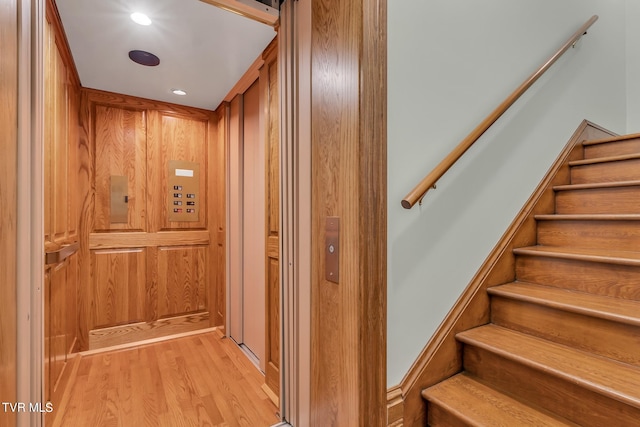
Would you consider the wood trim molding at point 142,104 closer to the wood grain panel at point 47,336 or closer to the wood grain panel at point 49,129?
the wood grain panel at point 49,129

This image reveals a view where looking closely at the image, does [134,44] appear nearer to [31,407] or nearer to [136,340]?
[31,407]

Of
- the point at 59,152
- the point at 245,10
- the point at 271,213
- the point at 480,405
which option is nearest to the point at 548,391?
the point at 480,405

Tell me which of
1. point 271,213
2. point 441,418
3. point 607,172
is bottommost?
point 441,418

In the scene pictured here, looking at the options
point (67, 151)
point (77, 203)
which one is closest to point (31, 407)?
point (67, 151)

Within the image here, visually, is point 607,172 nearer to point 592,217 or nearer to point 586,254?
point 592,217

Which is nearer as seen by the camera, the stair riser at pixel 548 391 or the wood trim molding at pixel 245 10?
the stair riser at pixel 548 391

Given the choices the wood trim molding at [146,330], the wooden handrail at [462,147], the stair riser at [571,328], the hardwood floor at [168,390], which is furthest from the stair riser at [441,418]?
the wood trim molding at [146,330]

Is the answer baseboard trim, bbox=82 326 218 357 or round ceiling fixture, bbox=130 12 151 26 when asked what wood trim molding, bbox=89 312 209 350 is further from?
round ceiling fixture, bbox=130 12 151 26

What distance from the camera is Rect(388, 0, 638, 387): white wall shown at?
1251mm

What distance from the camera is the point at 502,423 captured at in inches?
42.5

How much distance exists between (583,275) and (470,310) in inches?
23.0

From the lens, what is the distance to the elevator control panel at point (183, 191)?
9.79 ft

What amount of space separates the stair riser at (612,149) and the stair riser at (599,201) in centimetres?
60

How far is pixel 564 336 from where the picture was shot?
1319 mm
